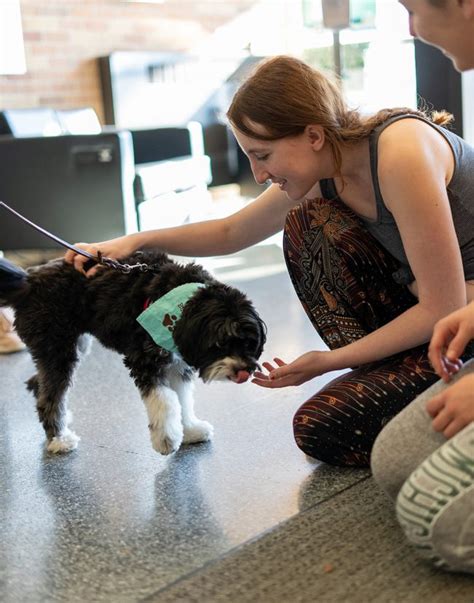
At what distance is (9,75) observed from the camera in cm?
578

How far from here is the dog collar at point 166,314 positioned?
5.81ft

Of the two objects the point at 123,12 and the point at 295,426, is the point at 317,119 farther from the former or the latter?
the point at 123,12

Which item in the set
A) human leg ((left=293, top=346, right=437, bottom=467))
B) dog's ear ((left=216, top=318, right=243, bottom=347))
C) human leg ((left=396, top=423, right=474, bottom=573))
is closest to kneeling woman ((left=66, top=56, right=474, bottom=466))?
human leg ((left=293, top=346, right=437, bottom=467))

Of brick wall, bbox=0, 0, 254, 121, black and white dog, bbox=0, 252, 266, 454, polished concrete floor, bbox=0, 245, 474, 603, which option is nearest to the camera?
polished concrete floor, bbox=0, 245, 474, 603

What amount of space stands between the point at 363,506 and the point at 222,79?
5944 mm

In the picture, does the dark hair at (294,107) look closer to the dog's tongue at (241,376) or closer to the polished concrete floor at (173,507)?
the dog's tongue at (241,376)

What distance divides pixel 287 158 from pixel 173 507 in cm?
77

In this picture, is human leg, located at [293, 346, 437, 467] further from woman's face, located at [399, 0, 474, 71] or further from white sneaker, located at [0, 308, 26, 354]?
white sneaker, located at [0, 308, 26, 354]

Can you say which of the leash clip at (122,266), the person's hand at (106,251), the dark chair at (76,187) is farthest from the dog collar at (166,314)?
the dark chair at (76,187)

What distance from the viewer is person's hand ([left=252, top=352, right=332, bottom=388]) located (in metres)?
1.68

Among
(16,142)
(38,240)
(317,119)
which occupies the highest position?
(317,119)

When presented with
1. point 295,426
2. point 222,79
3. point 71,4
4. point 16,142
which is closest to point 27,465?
point 295,426

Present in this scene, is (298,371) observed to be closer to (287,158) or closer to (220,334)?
(220,334)

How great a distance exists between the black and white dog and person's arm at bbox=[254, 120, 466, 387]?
0.17 m
